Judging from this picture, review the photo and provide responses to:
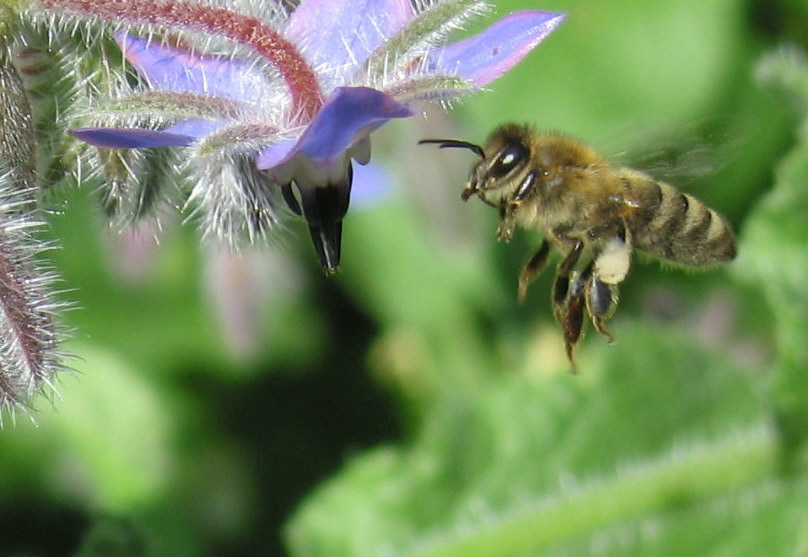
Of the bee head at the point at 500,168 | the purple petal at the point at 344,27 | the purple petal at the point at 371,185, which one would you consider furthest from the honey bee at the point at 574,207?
the purple petal at the point at 371,185

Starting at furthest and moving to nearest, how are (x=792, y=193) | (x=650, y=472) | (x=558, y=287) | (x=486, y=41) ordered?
1. (x=650, y=472)
2. (x=792, y=193)
3. (x=558, y=287)
4. (x=486, y=41)

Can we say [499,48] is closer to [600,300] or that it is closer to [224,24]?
[224,24]

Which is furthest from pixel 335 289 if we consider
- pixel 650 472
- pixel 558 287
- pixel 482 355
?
pixel 558 287

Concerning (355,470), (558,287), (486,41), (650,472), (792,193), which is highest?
(486,41)

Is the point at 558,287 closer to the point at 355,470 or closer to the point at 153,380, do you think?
the point at 355,470

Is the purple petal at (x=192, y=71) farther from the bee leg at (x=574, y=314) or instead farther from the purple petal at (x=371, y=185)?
the purple petal at (x=371, y=185)

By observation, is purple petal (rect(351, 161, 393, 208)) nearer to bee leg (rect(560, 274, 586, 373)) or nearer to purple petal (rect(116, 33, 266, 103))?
bee leg (rect(560, 274, 586, 373))

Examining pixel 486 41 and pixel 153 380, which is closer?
pixel 486 41
